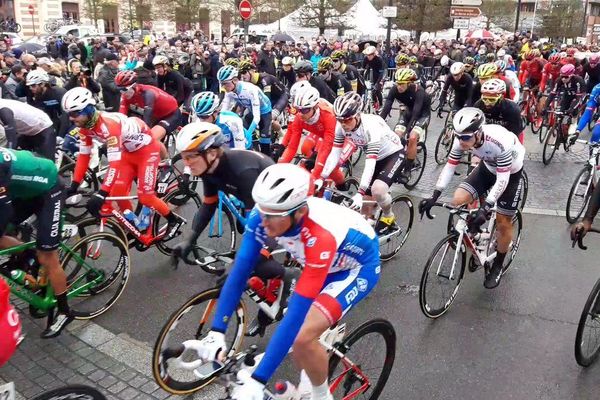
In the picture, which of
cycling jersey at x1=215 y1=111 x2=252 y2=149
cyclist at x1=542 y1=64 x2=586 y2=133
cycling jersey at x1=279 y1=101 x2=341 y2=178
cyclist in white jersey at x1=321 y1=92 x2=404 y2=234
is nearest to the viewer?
cyclist in white jersey at x1=321 y1=92 x2=404 y2=234

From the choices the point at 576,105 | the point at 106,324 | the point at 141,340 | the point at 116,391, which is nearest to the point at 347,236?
the point at 116,391

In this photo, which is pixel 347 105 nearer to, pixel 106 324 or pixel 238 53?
pixel 106 324

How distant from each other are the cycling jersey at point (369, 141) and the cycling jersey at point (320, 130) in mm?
184

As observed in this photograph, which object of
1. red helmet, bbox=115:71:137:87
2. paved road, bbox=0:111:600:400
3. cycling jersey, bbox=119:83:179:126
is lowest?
paved road, bbox=0:111:600:400

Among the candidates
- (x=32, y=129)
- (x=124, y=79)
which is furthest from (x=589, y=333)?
(x=124, y=79)

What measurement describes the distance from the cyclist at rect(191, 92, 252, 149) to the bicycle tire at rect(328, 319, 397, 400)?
4.08 m

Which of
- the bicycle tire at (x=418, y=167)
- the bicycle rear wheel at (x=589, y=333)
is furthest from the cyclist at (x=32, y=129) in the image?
the bicycle rear wheel at (x=589, y=333)

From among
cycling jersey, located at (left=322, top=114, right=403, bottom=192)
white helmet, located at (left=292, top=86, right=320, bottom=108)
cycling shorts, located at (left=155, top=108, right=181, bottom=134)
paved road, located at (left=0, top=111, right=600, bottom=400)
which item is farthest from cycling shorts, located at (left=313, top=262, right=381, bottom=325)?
cycling shorts, located at (left=155, top=108, right=181, bottom=134)

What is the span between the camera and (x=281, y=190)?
8.91 ft

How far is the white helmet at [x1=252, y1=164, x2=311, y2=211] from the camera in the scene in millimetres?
2717

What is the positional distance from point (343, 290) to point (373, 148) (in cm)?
312

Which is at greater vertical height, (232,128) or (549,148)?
(232,128)

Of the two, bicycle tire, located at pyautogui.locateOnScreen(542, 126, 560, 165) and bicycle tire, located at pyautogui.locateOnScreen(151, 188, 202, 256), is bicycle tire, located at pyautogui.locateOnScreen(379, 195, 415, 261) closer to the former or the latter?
bicycle tire, located at pyautogui.locateOnScreen(151, 188, 202, 256)

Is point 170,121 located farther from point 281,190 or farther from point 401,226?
point 281,190
